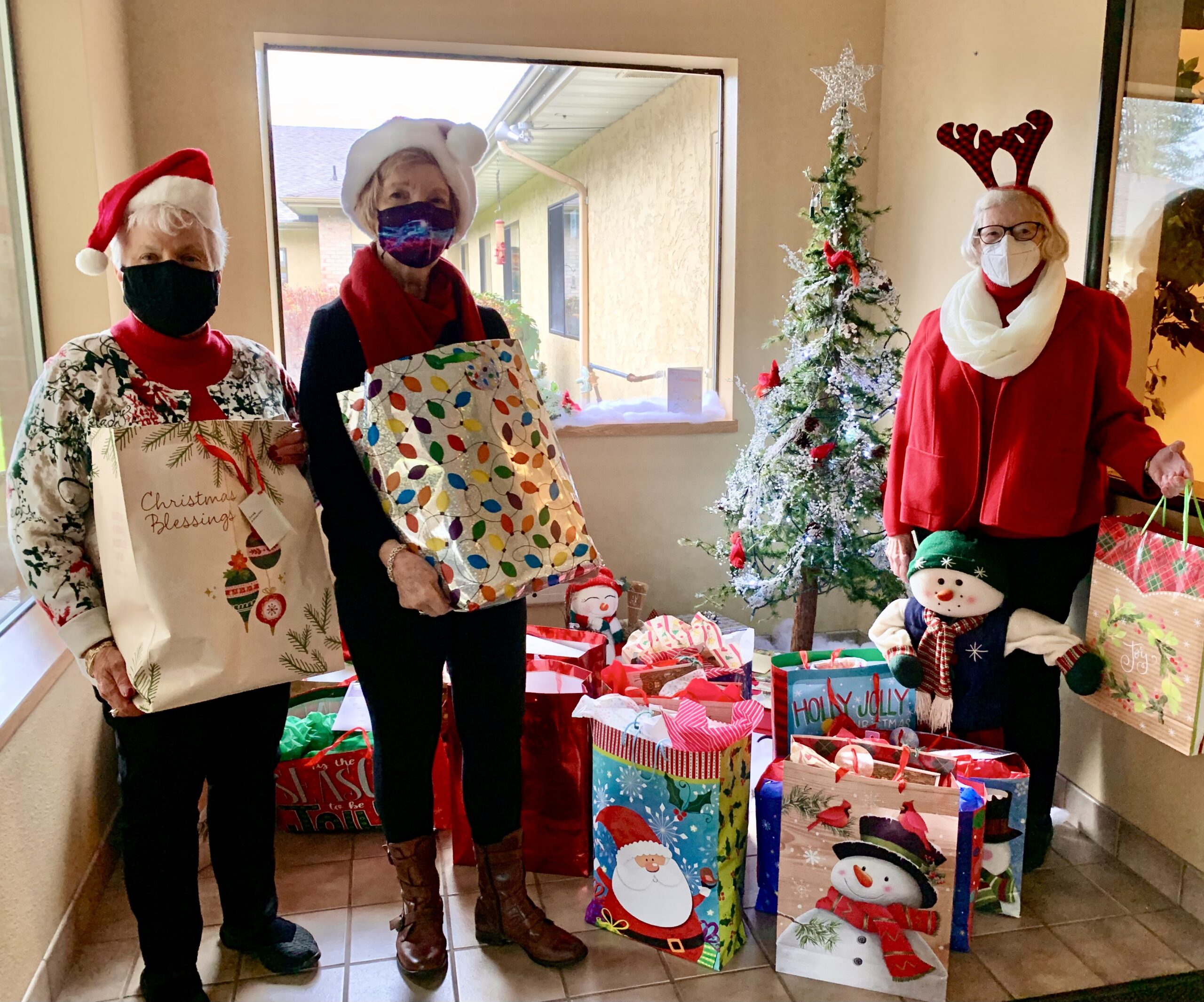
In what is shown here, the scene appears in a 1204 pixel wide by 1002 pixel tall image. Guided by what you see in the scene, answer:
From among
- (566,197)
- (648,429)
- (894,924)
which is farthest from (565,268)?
(894,924)

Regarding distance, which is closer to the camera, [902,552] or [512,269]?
[902,552]

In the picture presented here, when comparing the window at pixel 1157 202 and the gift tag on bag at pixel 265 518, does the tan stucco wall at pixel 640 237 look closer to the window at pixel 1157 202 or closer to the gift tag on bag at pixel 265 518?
the window at pixel 1157 202

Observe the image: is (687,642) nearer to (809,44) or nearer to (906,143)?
(906,143)

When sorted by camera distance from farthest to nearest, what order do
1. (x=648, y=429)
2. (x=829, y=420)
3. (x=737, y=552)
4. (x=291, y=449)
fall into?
(x=648, y=429) < (x=737, y=552) < (x=829, y=420) < (x=291, y=449)

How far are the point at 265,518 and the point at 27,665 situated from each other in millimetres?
703

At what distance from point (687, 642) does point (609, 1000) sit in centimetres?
98

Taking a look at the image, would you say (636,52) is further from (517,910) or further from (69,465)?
(517,910)

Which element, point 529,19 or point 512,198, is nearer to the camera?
point 529,19

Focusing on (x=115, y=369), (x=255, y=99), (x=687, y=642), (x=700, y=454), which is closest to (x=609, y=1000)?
(x=687, y=642)

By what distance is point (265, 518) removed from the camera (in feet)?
4.74

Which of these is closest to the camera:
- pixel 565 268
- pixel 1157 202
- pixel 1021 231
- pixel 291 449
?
pixel 291 449

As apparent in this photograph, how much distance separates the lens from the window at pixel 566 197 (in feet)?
10.1

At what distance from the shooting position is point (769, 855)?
6.10ft

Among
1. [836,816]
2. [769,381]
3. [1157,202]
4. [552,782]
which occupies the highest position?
[1157,202]
